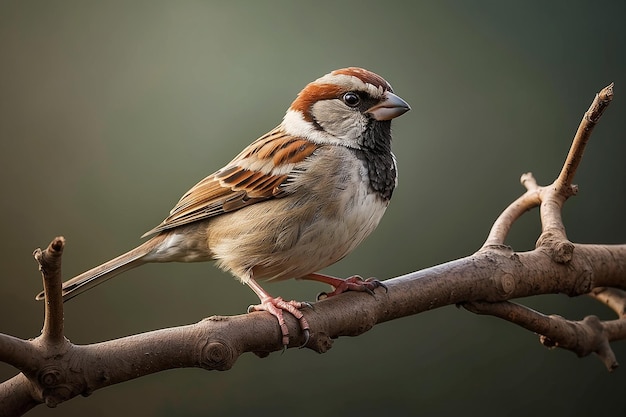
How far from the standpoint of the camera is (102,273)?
75.6 inches

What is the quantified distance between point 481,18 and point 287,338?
2.15 m

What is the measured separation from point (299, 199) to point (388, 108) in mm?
348

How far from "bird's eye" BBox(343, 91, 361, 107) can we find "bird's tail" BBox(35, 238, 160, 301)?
674mm

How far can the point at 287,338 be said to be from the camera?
1.63m

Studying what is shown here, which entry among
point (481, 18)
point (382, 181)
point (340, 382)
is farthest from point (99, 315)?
point (481, 18)

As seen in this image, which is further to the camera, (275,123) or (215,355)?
(275,123)

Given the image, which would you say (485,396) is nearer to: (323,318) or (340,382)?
(340,382)

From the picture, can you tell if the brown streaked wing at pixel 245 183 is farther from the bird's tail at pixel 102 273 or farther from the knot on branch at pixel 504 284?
the knot on branch at pixel 504 284

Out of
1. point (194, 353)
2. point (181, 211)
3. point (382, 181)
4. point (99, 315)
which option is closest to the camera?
point (194, 353)

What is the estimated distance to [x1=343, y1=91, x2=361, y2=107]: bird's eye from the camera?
2.01 meters

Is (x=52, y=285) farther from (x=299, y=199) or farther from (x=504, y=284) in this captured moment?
(x=504, y=284)

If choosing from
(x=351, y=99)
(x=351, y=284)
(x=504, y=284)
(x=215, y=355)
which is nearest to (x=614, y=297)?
(x=504, y=284)

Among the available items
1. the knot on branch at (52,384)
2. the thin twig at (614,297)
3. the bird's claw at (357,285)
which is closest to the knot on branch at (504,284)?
the bird's claw at (357,285)

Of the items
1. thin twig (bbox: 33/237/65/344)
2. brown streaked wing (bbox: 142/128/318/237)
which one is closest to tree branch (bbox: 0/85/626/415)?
thin twig (bbox: 33/237/65/344)
